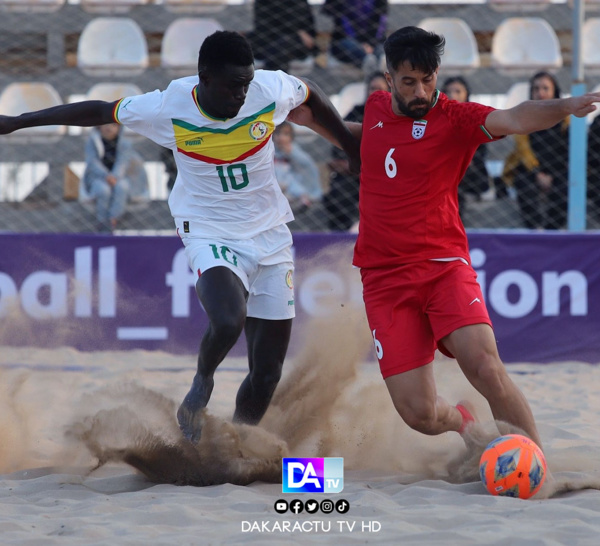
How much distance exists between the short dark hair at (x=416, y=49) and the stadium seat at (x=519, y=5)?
7.19 meters

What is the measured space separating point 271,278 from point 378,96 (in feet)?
3.57

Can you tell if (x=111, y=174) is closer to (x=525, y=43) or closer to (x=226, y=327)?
(x=525, y=43)

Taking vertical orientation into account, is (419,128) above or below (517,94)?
below

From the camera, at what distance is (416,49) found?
422 cm

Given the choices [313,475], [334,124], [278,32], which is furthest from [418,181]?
[278,32]

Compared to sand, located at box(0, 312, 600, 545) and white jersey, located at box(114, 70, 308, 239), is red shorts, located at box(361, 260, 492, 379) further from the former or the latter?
white jersey, located at box(114, 70, 308, 239)

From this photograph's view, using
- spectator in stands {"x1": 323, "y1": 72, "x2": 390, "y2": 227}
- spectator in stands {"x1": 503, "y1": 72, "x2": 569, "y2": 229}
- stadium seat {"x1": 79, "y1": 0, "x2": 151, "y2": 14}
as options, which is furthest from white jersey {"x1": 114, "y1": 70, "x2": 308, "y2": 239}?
stadium seat {"x1": 79, "y1": 0, "x2": 151, "y2": 14}

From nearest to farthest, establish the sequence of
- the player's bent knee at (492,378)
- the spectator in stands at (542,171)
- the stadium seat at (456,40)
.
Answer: the player's bent knee at (492,378) → the spectator in stands at (542,171) → the stadium seat at (456,40)

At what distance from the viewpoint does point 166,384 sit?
24.0 feet

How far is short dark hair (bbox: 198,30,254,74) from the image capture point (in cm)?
437

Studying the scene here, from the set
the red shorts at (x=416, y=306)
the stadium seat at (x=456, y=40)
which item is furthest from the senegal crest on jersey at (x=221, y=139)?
the stadium seat at (x=456, y=40)

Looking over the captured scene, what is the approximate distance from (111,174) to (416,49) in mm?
5498

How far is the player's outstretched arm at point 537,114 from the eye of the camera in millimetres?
3904

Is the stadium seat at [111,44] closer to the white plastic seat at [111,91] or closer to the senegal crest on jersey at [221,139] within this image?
the white plastic seat at [111,91]
